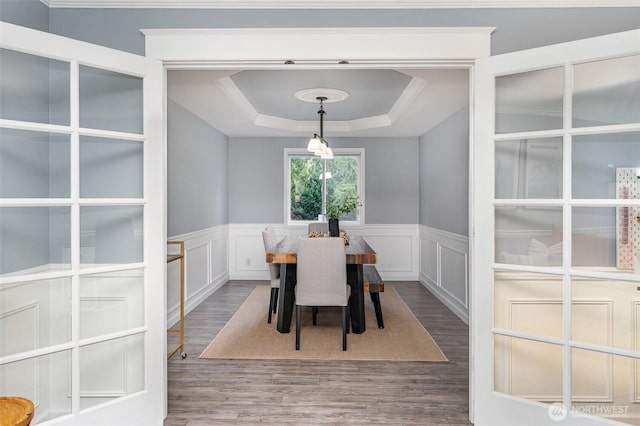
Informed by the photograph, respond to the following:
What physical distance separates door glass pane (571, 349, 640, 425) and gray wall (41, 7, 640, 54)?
1671 millimetres

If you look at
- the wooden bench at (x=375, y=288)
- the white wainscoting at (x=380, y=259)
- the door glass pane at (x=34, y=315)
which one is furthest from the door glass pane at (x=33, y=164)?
the wooden bench at (x=375, y=288)

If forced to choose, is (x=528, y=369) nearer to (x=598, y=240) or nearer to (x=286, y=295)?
(x=598, y=240)

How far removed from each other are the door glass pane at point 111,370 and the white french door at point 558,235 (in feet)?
6.09

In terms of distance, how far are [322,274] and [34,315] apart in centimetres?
194

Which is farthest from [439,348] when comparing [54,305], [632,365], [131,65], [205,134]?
[205,134]

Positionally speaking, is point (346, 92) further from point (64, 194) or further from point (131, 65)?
point (64, 194)

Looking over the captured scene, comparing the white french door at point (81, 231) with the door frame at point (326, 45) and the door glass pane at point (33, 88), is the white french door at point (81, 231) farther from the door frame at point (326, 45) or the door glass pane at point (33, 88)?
the door frame at point (326, 45)

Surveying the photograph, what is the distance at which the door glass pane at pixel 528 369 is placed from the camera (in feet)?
6.10

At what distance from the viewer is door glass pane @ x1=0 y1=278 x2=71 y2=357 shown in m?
1.67

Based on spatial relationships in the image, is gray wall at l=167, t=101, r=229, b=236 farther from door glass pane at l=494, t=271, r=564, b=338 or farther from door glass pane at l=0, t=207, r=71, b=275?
door glass pane at l=494, t=271, r=564, b=338

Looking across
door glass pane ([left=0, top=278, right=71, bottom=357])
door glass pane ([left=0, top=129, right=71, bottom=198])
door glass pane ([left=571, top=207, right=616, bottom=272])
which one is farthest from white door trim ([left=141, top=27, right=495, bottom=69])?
door glass pane ([left=0, top=278, right=71, bottom=357])

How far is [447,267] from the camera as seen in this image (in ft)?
15.0

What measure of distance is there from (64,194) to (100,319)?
2.16 feet

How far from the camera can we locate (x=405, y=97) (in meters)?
4.03
